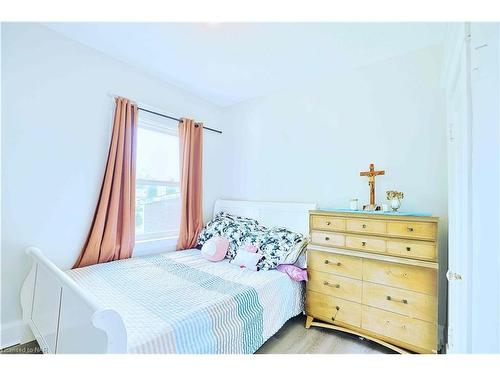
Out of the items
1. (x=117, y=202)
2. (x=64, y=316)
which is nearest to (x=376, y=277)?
(x=64, y=316)

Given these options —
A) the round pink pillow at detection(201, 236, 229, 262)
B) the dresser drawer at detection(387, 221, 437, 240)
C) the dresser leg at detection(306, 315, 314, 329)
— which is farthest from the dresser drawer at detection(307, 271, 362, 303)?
the round pink pillow at detection(201, 236, 229, 262)

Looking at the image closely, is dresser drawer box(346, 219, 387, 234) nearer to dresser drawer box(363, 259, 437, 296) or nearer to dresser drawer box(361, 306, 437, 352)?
dresser drawer box(363, 259, 437, 296)

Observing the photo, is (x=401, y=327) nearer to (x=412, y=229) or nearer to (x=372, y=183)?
(x=412, y=229)

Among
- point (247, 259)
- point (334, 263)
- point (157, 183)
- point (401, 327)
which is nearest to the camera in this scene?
point (401, 327)

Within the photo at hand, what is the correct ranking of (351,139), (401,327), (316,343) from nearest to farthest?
(401,327)
(316,343)
(351,139)

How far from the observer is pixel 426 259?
1.55 meters

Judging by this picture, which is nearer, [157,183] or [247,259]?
[247,259]

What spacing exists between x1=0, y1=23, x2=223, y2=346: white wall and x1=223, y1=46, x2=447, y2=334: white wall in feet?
5.43

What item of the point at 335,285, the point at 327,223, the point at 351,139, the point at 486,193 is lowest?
the point at 335,285

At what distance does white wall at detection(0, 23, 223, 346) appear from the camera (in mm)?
1717

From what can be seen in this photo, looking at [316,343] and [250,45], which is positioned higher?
[250,45]

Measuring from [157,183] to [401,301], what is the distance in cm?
254

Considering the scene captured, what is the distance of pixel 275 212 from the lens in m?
2.71
